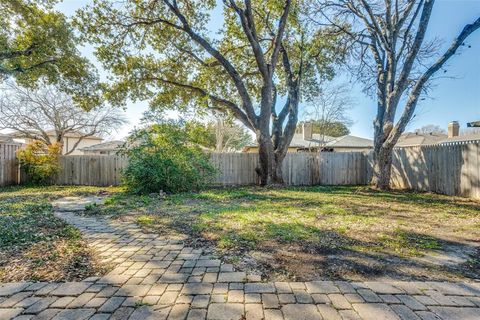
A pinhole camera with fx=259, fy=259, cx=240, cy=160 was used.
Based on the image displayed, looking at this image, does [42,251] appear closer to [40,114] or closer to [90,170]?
[90,170]

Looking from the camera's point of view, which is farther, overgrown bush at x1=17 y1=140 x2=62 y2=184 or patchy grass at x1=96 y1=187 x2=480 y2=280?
overgrown bush at x1=17 y1=140 x2=62 y2=184

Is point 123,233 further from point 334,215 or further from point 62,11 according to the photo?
point 62,11

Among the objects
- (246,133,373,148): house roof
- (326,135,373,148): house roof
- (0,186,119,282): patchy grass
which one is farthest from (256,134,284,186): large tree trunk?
(326,135,373,148): house roof

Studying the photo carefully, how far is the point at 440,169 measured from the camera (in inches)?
321

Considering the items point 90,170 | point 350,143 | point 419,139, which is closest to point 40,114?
point 90,170

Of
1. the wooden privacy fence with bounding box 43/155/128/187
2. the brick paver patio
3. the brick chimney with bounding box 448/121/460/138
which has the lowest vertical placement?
the brick paver patio

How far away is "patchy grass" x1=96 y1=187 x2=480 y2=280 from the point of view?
2.61 meters

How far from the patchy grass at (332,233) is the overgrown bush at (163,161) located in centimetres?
190

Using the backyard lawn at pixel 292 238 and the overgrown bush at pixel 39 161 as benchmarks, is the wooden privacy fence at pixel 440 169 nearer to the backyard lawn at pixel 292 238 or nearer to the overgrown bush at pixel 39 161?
the backyard lawn at pixel 292 238

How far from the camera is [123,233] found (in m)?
3.90

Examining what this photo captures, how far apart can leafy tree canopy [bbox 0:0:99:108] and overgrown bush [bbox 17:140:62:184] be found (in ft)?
9.97

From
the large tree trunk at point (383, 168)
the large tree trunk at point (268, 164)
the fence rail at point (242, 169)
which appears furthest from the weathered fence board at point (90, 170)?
the large tree trunk at point (383, 168)

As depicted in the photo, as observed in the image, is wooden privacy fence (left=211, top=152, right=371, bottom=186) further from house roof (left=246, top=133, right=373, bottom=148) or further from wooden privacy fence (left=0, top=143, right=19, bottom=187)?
wooden privacy fence (left=0, top=143, right=19, bottom=187)

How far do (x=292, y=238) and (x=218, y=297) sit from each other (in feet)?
5.75
